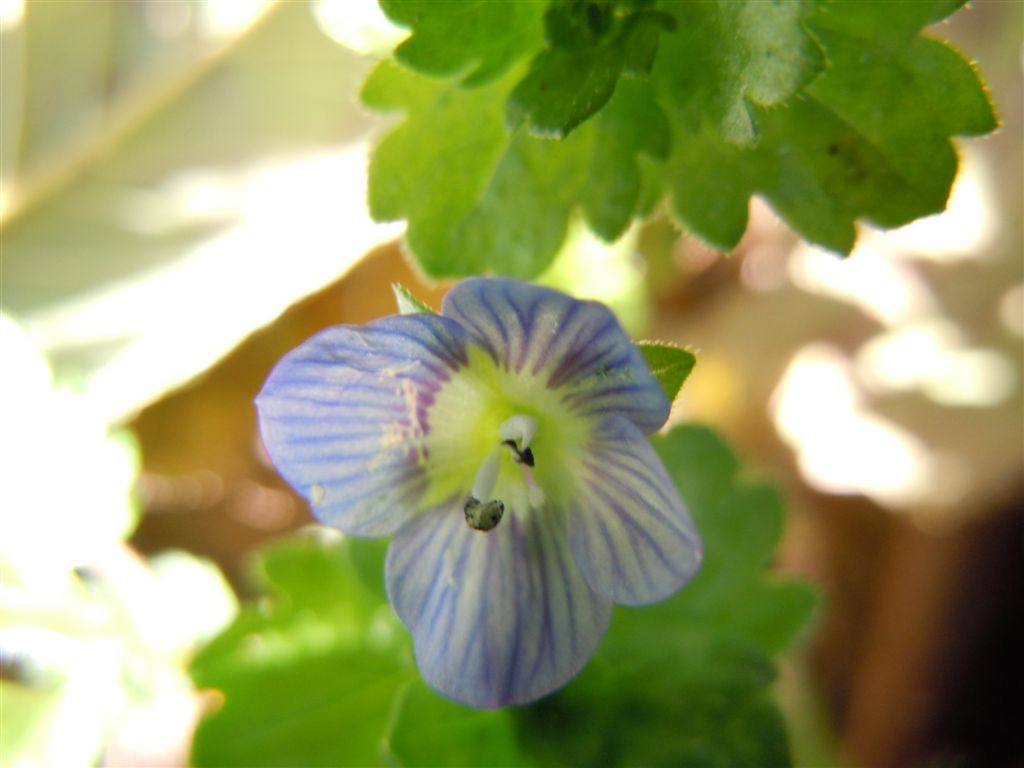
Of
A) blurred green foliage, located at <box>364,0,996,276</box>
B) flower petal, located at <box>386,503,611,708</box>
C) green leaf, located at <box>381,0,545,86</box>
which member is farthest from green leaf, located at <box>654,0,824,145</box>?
flower petal, located at <box>386,503,611,708</box>

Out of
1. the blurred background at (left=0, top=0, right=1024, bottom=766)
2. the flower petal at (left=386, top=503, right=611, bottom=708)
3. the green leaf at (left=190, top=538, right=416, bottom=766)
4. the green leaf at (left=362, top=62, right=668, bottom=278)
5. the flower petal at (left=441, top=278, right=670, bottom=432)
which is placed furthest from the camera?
the blurred background at (left=0, top=0, right=1024, bottom=766)

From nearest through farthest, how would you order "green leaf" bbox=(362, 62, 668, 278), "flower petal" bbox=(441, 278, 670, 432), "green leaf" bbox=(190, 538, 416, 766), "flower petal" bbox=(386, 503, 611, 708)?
"flower petal" bbox=(441, 278, 670, 432) → "flower petal" bbox=(386, 503, 611, 708) → "green leaf" bbox=(362, 62, 668, 278) → "green leaf" bbox=(190, 538, 416, 766)

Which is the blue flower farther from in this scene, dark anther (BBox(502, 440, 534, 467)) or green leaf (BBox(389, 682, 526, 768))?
green leaf (BBox(389, 682, 526, 768))

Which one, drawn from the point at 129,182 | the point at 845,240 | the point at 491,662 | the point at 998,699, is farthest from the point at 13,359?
the point at 998,699

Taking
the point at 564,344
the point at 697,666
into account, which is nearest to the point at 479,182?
the point at 564,344

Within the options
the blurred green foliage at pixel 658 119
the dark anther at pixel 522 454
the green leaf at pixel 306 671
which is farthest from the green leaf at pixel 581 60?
the green leaf at pixel 306 671

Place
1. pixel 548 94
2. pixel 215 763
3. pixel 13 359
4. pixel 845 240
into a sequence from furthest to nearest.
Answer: pixel 13 359 → pixel 215 763 → pixel 845 240 → pixel 548 94

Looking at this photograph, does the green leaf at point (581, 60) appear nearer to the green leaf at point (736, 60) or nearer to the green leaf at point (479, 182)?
the green leaf at point (736, 60)

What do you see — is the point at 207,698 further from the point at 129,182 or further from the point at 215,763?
the point at 129,182
